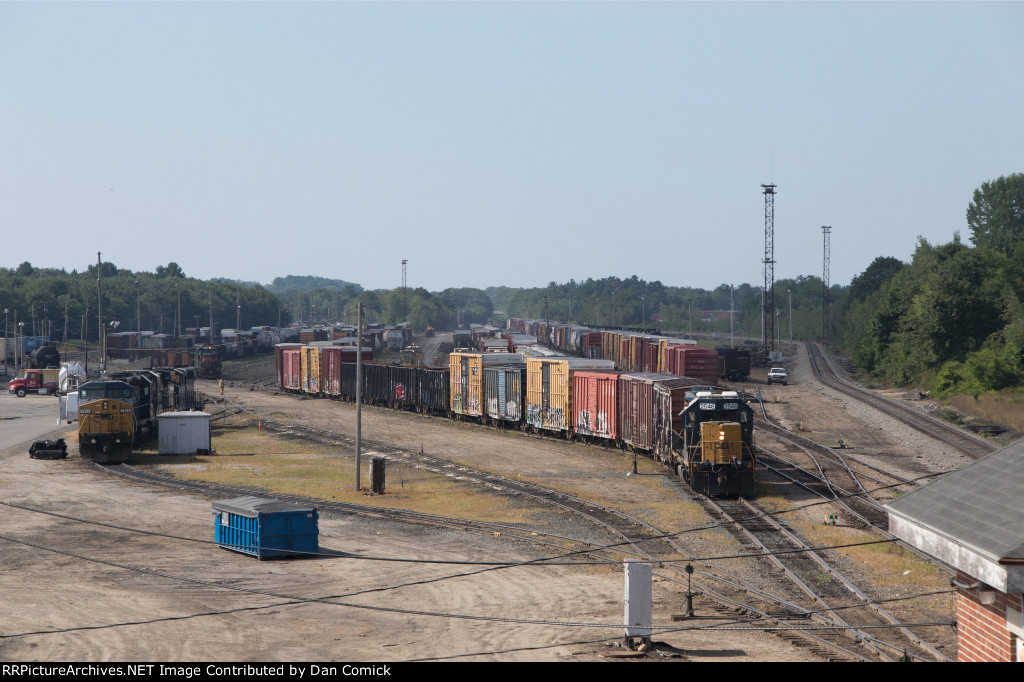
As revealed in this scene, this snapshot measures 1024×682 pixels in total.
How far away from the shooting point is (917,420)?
58.8 metres

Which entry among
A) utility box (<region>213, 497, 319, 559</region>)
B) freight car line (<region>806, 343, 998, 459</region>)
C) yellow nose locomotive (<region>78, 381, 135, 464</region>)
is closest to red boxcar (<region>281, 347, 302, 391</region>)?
yellow nose locomotive (<region>78, 381, 135, 464</region>)

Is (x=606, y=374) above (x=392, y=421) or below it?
above

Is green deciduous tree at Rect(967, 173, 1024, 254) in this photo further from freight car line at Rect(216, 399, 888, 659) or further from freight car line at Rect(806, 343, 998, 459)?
freight car line at Rect(216, 399, 888, 659)

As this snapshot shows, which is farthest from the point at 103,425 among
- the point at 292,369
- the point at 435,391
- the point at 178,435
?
the point at 292,369

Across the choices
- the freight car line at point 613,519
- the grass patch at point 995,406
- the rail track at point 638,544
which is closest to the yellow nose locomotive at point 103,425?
the rail track at point 638,544

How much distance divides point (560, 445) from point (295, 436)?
1625 centimetres

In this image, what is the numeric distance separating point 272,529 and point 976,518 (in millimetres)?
19021

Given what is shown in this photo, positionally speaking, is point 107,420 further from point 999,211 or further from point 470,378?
point 999,211

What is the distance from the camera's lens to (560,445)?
165 feet

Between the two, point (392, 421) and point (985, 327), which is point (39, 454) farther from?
point (985, 327)

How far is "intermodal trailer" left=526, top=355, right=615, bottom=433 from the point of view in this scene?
5019 cm

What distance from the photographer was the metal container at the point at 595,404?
4569 centimetres

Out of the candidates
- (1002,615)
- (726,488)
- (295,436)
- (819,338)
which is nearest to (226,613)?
(1002,615)

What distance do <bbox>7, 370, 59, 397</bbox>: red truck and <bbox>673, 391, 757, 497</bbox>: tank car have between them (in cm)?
7590
